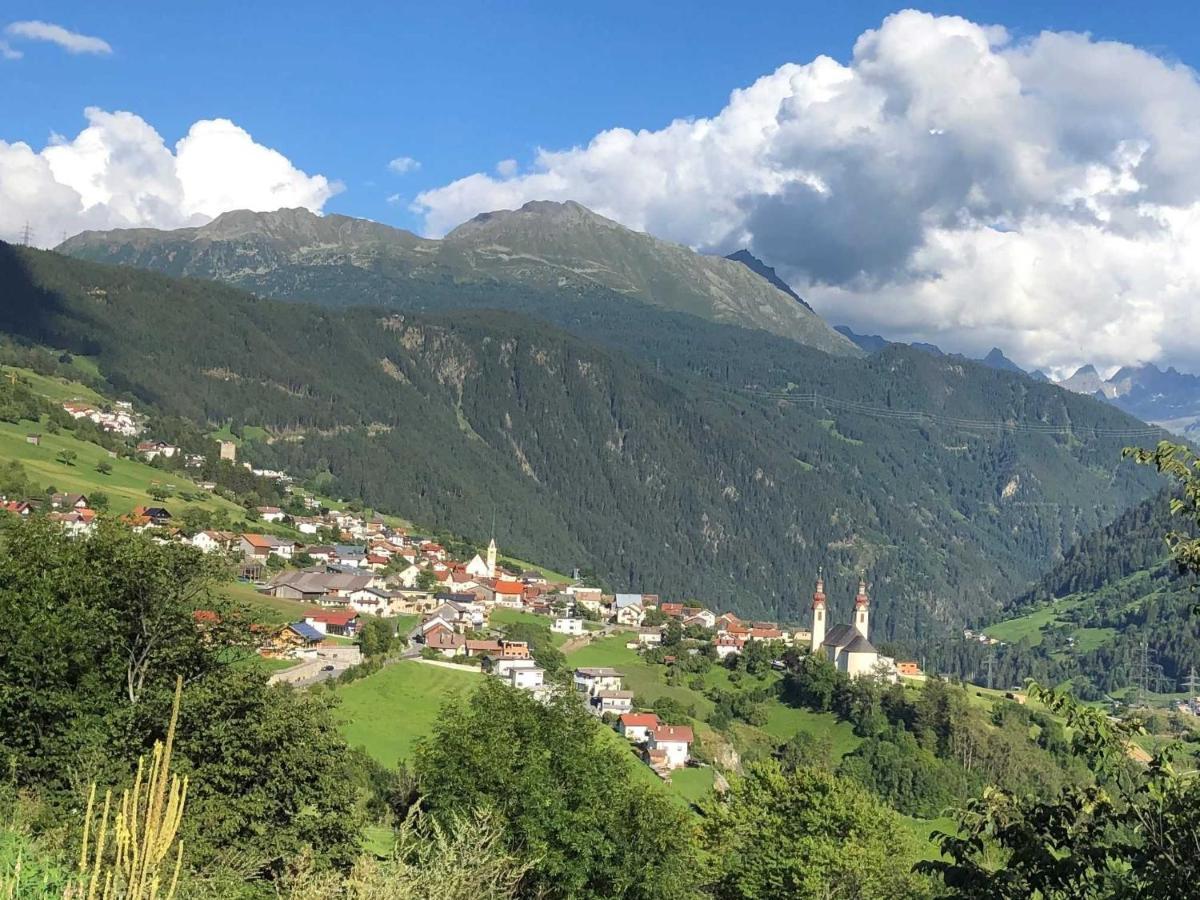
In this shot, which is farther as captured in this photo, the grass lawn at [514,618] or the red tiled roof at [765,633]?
the red tiled roof at [765,633]

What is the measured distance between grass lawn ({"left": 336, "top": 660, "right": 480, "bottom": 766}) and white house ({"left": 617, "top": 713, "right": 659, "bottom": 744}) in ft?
42.2

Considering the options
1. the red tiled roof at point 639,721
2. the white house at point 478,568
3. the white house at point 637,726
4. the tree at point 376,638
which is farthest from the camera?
the white house at point 478,568

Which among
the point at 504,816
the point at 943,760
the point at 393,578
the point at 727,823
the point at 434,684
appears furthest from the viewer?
the point at 393,578

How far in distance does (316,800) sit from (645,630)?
115123mm

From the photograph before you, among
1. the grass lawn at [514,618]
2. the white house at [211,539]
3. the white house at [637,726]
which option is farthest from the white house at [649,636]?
the white house at [211,539]

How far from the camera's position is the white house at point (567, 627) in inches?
5276

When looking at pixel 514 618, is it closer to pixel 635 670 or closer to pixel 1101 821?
pixel 635 670

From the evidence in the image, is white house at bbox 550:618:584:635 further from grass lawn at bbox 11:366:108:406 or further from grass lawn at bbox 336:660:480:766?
grass lawn at bbox 11:366:108:406

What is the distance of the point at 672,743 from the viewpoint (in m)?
87.0

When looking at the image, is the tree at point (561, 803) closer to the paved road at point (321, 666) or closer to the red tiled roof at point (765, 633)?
the paved road at point (321, 666)

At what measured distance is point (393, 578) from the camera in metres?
140

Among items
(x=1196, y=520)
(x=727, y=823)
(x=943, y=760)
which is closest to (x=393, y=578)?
(x=943, y=760)

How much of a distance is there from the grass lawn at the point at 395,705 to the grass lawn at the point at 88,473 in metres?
43.2

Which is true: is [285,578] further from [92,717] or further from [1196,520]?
[1196,520]
